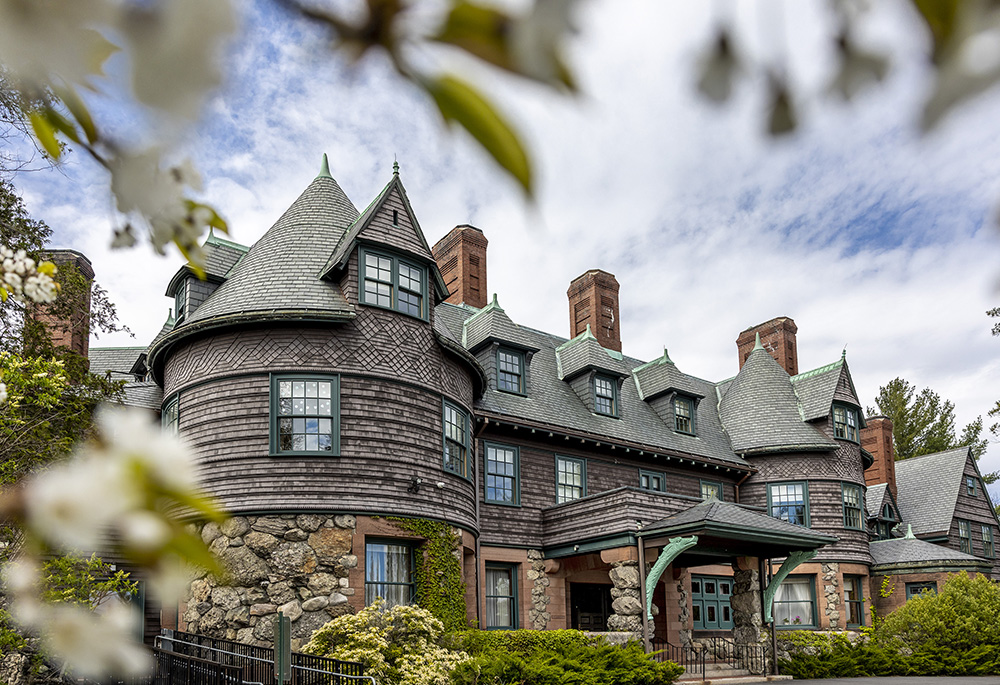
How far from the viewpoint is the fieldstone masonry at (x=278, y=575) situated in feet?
49.0

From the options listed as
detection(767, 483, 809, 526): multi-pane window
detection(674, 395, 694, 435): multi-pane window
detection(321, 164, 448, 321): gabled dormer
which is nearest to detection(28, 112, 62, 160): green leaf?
detection(321, 164, 448, 321): gabled dormer

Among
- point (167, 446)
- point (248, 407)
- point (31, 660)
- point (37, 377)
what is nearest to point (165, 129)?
point (167, 446)

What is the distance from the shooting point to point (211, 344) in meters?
17.1

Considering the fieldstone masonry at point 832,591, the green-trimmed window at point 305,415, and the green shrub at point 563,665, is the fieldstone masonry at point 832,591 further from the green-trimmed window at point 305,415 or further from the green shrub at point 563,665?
the green-trimmed window at point 305,415

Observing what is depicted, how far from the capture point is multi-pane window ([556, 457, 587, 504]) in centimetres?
2258

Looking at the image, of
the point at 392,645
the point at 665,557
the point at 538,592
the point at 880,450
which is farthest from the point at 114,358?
the point at 880,450

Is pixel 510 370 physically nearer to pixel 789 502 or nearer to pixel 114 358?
pixel 789 502

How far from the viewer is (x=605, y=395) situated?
84.3ft

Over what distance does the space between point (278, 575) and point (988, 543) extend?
3510cm

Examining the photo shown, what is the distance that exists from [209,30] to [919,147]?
60cm

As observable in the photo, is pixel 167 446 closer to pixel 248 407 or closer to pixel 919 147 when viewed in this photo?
pixel 919 147

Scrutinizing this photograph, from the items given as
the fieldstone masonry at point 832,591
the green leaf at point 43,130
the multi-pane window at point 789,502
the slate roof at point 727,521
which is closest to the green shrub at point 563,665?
the slate roof at point 727,521

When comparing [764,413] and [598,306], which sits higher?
[598,306]

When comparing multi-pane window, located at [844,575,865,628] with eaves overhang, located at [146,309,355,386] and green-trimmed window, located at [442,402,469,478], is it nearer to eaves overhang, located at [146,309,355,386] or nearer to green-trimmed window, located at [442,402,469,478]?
green-trimmed window, located at [442,402,469,478]
